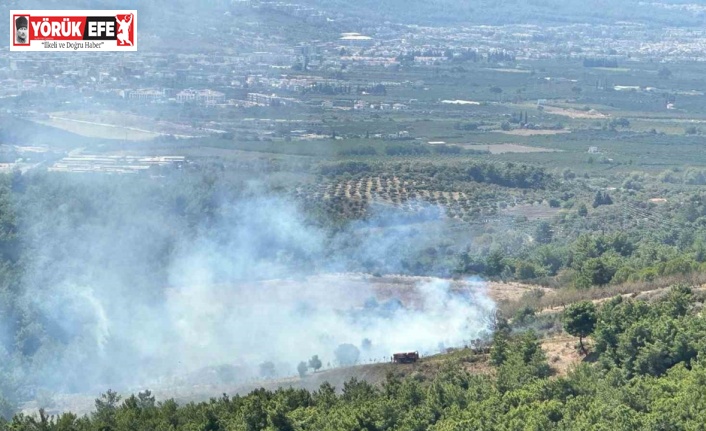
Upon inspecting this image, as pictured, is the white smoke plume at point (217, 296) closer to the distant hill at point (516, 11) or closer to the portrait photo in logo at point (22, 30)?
the portrait photo in logo at point (22, 30)

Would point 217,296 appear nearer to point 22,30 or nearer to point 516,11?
→ point 22,30

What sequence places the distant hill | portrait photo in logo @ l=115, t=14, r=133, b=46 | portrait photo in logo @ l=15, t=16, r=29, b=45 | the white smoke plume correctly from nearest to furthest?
1. the white smoke plume
2. portrait photo in logo @ l=115, t=14, r=133, b=46
3. portrait photo in logo @ l=15, t=16, r=29, b=45
4. the distant hill

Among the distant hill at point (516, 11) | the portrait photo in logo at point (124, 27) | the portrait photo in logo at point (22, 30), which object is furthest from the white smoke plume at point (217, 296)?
the distant hill at point (516, 11)

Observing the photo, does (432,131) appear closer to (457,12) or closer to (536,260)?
(536,260)

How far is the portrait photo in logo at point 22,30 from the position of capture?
162ft

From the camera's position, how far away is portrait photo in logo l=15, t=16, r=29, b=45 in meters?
49.3

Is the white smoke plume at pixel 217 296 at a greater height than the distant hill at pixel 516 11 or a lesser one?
greater

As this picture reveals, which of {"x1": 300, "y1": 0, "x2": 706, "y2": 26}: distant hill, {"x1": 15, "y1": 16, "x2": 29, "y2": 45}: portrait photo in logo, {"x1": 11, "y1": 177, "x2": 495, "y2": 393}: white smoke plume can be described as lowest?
{"x1": 300, "y1": 0, "x2": 706, "y2": 26}: distant hill

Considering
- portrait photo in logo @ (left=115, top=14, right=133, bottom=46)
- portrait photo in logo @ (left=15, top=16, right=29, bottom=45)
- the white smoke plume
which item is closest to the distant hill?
portrait photo in logo @ (left=15, top=16, right=29, bottom=45)

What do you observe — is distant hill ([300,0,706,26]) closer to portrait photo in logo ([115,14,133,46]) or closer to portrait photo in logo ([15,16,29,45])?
portrait photo in logo ([15,16,29,45])

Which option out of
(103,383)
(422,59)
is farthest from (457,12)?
(103,383)

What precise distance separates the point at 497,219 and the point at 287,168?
430 inches

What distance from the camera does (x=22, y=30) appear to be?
5094 cm

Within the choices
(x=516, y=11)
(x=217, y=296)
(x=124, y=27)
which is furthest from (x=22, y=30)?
(x=516, y=11)
